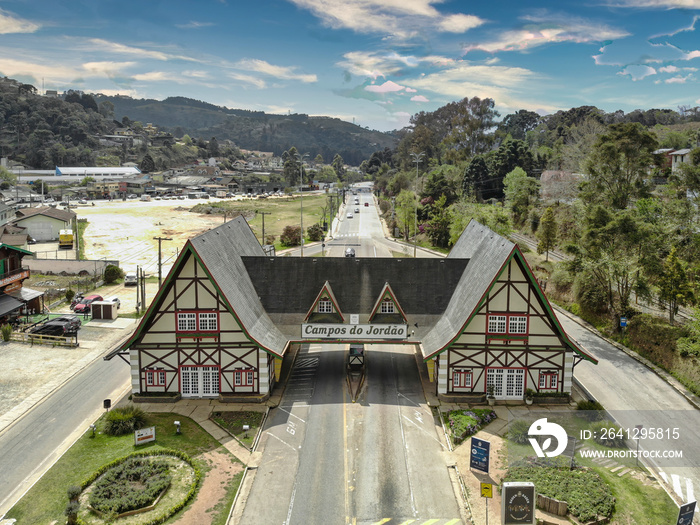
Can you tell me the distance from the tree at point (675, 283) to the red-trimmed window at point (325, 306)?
2873 cm

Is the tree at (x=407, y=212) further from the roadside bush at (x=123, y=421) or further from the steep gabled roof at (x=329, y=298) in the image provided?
the roadside bush at (x=123, y=421)

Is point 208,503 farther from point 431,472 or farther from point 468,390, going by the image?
point 468,390

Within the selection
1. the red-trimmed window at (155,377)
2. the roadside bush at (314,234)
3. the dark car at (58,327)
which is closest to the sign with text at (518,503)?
the red-trimmed window at (155,377)

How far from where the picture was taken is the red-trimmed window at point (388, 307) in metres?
39.0

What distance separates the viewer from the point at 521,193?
9750 cm

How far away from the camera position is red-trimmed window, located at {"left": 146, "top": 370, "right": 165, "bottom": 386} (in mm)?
35875

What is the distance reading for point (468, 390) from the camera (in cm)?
3609

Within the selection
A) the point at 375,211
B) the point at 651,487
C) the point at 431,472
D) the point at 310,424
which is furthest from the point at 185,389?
the point at 375,211

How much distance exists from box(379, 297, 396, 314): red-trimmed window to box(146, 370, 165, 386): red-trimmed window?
15854mm

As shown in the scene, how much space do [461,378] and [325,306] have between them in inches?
428

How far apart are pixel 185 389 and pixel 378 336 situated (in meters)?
13.7

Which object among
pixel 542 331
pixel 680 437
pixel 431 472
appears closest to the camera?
pixel 431 472

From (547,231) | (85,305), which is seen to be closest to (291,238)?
(85,305)

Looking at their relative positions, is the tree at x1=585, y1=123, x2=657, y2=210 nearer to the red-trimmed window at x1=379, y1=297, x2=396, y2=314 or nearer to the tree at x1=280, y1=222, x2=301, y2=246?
the red-trimmed window at x1=379, y1=297, x2=396, y2=314
